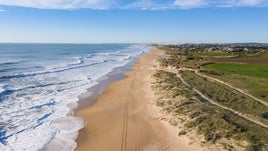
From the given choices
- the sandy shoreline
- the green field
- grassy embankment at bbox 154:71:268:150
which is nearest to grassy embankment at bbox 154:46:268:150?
grassy embankment at bbox 154:71:268:150

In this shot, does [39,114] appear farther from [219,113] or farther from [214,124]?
[219,113]

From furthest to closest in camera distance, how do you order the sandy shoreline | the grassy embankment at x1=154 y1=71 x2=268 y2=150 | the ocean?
1. the ocean
2. the sandy shoreline
3. the grassy embankment at x1=154 y1=71 x2=268 y2=150

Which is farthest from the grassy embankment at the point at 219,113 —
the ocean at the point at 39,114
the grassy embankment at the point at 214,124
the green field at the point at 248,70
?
the green field at the point at 248,70

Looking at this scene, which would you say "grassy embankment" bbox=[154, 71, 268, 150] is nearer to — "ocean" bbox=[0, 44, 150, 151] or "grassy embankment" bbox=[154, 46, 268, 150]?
"grassy embankment" bbox=[154, 46, 268, 150]

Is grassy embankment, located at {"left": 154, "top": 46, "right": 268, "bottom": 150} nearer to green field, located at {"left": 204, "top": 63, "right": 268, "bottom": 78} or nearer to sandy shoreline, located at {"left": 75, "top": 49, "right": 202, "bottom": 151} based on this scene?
sandy shoreline, located at {"left": 75, "top": 49, "right": 202, "bottom": 151}

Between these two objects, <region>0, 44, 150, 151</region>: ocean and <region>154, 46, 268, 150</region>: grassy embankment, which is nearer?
<region>154, 46, 268, 150</region>: grassy embankment

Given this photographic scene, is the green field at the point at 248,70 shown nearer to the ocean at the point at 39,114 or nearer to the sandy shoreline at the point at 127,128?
the sandy shoreline at the point at 127,128

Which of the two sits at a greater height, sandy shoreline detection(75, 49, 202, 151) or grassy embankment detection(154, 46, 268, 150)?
grassy embankment detection(154, 46, 268, 150)

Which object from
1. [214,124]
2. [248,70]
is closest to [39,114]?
[214,124]

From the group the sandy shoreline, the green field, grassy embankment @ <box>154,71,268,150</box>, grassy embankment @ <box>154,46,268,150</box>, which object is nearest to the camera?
grassy embankment @ <box>154,71,268,150</box>
